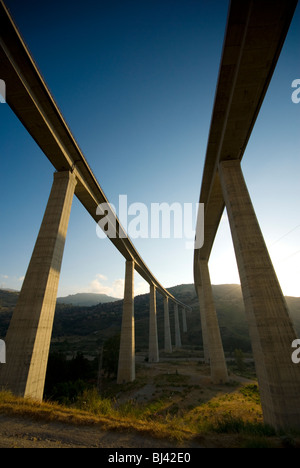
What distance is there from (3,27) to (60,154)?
6276 millimetres

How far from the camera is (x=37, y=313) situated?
10.2 metres

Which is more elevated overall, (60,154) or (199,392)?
(60,154)

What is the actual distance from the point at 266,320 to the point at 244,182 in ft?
28.7

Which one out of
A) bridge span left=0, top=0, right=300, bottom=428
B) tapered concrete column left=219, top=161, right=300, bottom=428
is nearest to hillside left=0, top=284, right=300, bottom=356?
bridge span left=0, top=0, right=300, bottom=428

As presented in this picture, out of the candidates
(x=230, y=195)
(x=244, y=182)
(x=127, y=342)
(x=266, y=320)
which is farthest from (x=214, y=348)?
(x=244, y=182)

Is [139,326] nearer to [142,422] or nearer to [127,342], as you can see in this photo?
[127,342]

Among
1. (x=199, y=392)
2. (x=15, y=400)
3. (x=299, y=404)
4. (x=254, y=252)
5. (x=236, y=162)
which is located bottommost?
(x=199, y=392)

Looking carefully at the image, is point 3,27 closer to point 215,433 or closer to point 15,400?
point 15,400

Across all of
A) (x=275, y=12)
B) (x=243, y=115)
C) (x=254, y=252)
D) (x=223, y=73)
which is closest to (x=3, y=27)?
(x=223, y=73)

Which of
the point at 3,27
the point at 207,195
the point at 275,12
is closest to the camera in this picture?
the point at 275,12

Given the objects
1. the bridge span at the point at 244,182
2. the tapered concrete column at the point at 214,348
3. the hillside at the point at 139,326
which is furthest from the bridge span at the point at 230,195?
the hillside at the point at 139,326

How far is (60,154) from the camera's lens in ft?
46.2

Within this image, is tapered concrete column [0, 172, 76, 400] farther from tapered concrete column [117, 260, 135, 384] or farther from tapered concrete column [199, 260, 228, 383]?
tapered concrete column [199, 260, 228, 383]

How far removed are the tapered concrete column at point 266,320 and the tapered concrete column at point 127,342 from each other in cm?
1979
